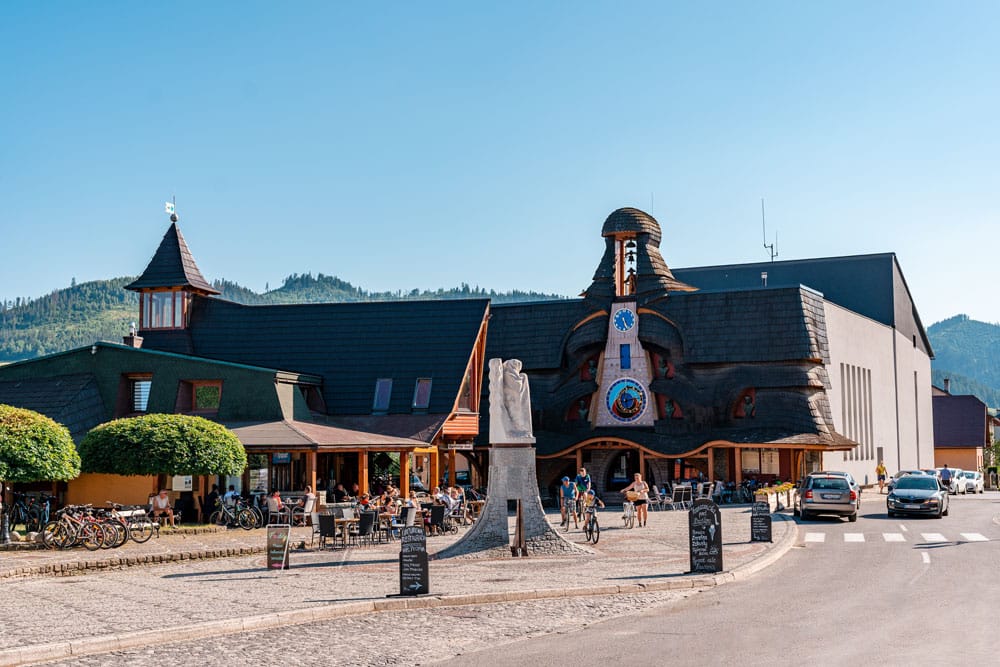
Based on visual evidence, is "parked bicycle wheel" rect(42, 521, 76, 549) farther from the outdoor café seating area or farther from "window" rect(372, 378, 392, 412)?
"window" rect(372, 378, 392, 412)

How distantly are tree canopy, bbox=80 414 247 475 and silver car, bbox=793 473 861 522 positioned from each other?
58.6 feet

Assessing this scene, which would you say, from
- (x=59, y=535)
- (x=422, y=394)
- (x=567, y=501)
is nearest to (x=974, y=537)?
(x=567, y=501)

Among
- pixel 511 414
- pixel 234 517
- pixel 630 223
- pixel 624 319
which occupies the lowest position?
pixel 234 517

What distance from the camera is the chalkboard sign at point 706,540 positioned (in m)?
20.1

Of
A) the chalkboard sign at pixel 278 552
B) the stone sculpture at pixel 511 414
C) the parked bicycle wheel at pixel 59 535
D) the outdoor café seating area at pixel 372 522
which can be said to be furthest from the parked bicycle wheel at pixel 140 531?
the stone sculpture at pixel 511 414

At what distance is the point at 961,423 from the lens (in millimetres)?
90438

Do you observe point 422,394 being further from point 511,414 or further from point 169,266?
point 511,414

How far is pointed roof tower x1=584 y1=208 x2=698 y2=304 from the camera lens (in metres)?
51.1

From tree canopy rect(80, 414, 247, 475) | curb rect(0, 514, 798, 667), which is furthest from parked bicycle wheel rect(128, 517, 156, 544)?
curb rect(0, 514, 798, 667)

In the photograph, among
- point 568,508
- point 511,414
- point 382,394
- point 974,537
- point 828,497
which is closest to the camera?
point 511,414

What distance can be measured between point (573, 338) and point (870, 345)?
64.6 ft

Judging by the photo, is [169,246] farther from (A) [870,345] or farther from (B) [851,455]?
(A) [870,345]

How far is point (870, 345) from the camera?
61.9 m

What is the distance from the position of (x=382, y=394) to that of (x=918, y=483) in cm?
1987
